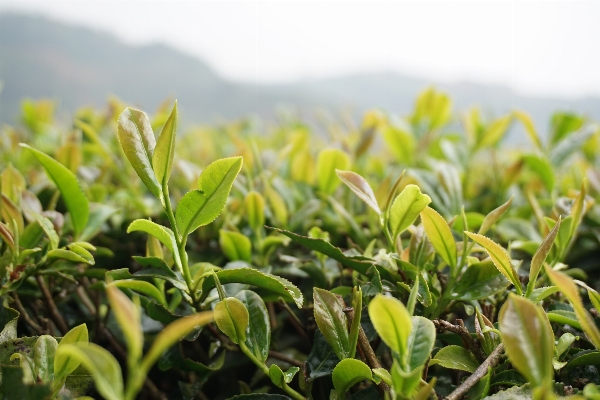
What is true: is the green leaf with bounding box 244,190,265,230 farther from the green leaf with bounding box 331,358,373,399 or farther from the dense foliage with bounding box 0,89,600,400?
the green leaf with bounding box 331,358,373,399

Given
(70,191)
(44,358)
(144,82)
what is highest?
(70,191)

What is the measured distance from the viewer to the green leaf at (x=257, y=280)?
22.2 inches

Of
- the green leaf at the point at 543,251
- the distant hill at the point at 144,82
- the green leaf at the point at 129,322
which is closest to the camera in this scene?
the green leaf at the point at 129,322

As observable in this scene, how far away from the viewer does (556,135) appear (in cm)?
118

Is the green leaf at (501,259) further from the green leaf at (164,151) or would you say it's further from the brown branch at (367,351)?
the green leaf at (164,151)

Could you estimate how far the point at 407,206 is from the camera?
0.60 metres

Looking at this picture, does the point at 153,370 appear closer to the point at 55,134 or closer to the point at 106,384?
the point at 106,384

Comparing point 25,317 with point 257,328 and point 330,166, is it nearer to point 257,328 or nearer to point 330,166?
point 257,328

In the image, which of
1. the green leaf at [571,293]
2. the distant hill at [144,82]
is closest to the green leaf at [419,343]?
the green leaf at [571,293]

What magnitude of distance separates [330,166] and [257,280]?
448 mm

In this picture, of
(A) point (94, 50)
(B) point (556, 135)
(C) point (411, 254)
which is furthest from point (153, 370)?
(A) point (94, 50)

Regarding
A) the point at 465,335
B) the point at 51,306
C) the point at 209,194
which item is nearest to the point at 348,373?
the point at 465,335

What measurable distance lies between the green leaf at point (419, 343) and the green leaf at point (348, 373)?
0.19ft

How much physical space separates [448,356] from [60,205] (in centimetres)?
83
